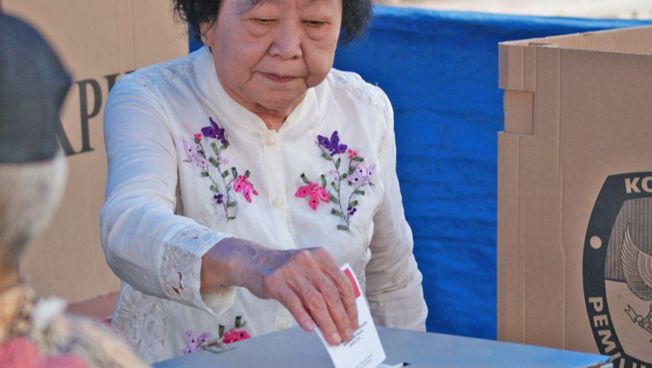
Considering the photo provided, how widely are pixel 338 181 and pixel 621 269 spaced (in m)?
0.60

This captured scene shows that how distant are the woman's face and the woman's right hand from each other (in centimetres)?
49

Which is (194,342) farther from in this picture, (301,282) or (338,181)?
(301,282)

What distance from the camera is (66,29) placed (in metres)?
3.05

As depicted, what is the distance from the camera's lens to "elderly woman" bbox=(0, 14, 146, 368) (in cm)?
86

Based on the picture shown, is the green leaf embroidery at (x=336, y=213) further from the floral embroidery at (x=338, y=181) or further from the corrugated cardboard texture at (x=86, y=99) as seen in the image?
the corrugated cardboard texture at (x=86, y=99)

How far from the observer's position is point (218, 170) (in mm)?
2113

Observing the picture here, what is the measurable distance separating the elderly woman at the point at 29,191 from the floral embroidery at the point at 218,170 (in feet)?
3.71

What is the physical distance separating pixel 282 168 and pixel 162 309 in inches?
12.8

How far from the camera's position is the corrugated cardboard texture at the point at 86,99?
3.04 m

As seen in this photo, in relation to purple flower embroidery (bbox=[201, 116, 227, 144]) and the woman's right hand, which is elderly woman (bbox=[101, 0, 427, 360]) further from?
the woman's right hand

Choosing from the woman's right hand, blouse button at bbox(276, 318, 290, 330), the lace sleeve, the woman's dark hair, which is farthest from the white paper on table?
the woman's dark hair

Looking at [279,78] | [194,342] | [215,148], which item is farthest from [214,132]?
[194,342]

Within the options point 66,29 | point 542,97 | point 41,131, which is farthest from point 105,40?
point 41,131

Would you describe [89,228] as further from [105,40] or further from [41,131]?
[41,131]
